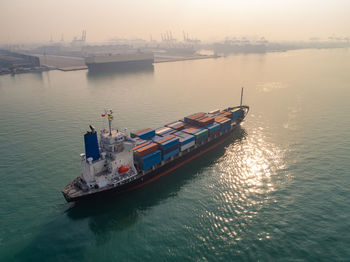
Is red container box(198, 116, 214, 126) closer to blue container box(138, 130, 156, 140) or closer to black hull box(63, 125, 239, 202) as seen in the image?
black hull box(63, 125, 239, 202)

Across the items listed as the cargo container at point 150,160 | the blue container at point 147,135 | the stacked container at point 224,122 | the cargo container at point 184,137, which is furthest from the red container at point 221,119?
the cargo container at point 150,160

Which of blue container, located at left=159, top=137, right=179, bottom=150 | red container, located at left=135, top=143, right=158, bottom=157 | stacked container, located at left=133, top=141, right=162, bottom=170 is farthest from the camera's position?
blue container, located at left=159, top=137, right=179, bottom=150

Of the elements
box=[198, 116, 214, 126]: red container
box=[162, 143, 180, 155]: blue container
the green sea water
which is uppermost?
box=[198, 116, 214, 126]: red container

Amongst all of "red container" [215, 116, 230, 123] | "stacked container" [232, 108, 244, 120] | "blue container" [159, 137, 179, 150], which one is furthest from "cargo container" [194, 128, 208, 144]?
"stacked container" [232, 108, 244, 120]

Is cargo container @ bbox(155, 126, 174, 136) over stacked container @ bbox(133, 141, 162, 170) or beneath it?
over

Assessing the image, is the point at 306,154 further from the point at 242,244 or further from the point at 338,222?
the point at 242,244

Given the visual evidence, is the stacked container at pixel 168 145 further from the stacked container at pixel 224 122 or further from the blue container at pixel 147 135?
the stacked container at pixel 224 122

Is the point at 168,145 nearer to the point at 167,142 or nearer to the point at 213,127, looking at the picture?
the point at 167,142
